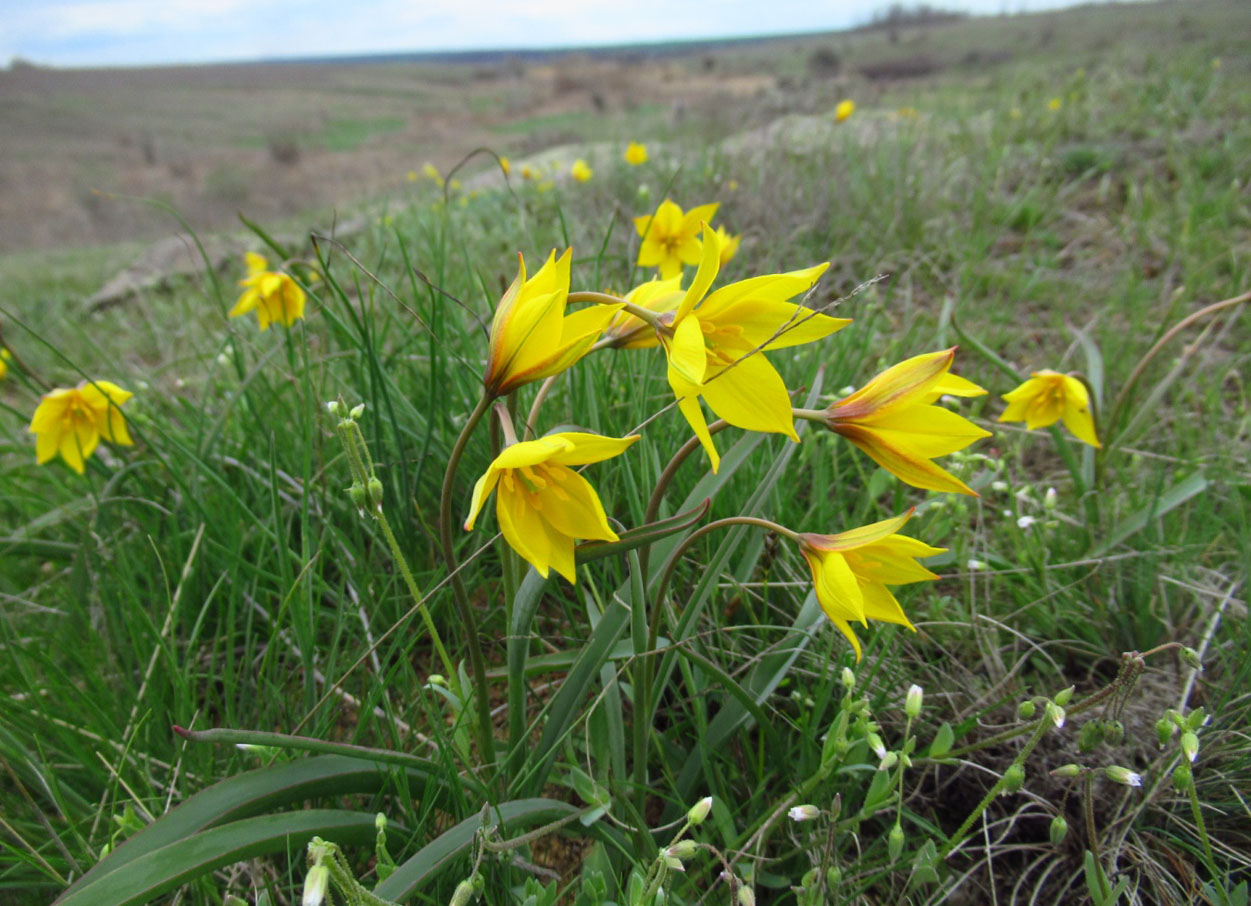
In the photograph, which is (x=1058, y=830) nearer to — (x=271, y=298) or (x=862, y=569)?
(x=862, y=569)

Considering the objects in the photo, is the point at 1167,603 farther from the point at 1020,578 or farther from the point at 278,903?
the point at 278,903

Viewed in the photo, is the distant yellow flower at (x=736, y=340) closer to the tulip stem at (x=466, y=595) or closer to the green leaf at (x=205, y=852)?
the tulip stem at (x=466, y=595)

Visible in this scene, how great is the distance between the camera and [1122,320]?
2.85m

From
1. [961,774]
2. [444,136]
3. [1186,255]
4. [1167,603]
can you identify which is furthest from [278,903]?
[444,136]

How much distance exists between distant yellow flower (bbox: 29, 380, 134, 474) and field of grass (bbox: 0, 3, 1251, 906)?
3.7 inches

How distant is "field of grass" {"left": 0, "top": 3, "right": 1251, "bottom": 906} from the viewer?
100 cm

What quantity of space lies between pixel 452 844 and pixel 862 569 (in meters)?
0.67

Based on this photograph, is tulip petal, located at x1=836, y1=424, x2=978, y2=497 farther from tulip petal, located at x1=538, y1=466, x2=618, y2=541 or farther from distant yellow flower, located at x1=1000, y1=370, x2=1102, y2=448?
distant yellow flower, located at x1=1000, y1=370, x2=1102, y2=448

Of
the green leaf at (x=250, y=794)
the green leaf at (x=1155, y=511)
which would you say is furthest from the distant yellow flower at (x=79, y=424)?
the green leaf at (x=1155, y=511)

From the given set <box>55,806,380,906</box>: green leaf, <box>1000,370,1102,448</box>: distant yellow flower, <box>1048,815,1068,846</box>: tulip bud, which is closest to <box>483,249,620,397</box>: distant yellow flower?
<box>55,806,380,906</box>: green leaf

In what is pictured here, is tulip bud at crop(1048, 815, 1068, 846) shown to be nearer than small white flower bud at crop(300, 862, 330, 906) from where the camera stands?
No

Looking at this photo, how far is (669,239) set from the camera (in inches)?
84.7

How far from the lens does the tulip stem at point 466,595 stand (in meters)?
0.86

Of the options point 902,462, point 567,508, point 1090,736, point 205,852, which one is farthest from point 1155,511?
point 205,852
